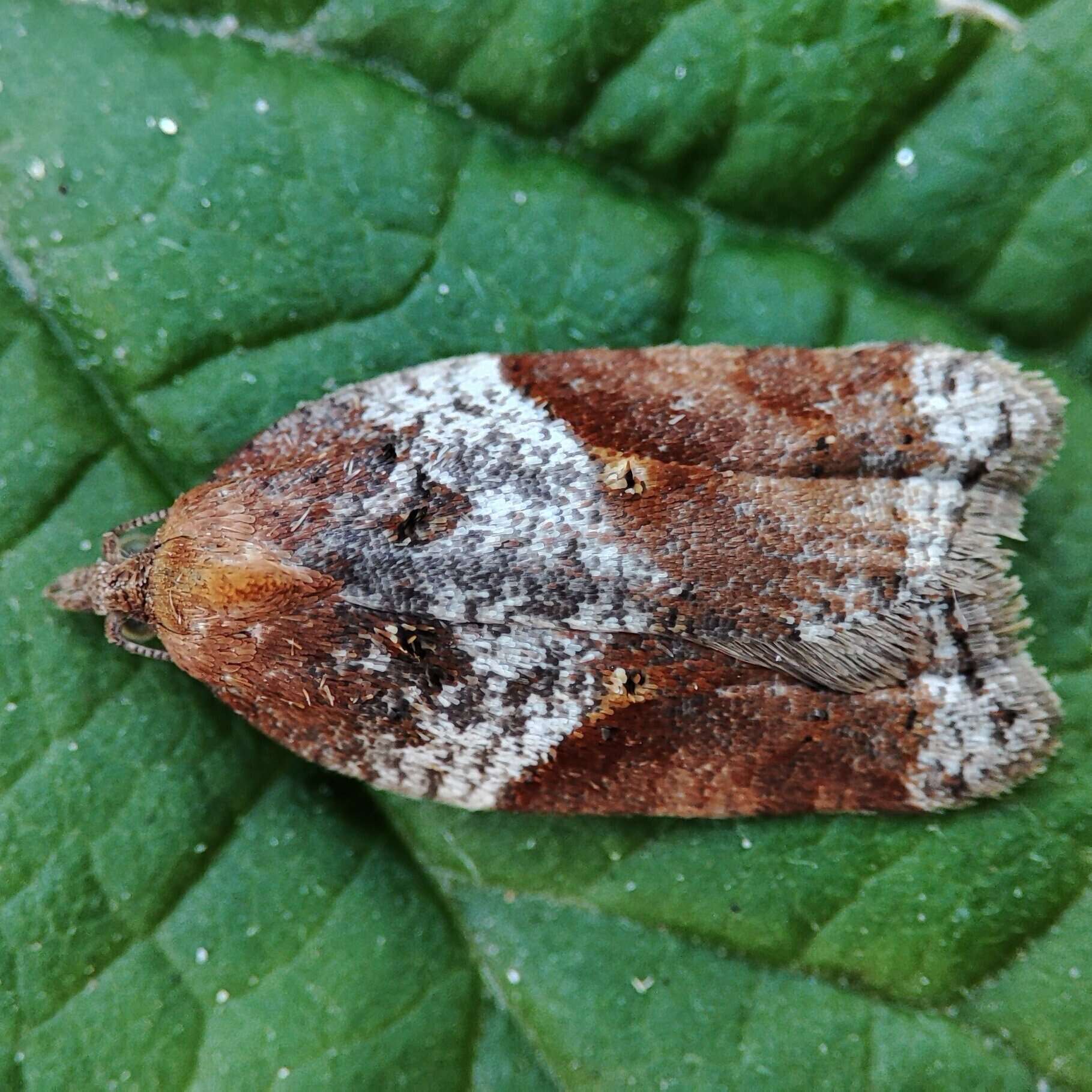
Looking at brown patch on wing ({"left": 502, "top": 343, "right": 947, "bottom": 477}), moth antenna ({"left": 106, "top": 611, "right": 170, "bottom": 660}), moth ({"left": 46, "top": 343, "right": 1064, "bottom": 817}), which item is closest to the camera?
moth ({"left": 46, "top": 343, "right": 1064, "bottom": 817})

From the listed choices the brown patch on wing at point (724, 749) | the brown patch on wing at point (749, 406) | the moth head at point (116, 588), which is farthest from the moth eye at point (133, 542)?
the brown patch on wing at point (724, 749)

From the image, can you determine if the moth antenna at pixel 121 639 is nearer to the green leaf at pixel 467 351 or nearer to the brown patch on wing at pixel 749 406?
the green leaf at pixel 467 351

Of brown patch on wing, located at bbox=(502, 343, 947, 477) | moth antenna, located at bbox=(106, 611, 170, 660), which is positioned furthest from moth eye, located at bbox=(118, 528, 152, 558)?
brown patch on wing, located at bbox=(502, 343, 947, 477)

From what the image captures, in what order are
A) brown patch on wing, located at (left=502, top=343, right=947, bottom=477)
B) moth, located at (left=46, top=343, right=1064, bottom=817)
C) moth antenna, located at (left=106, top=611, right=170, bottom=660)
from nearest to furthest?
moth, located at (left=46, top=343, right=1064, bottom=817) < brown patch on wing, located at (left=502, top=343, right=947, bottom=477) < moth antenna, located at (left=106, top=611, right=170, bottom=660)

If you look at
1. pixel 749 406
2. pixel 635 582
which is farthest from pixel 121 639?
pixel 749 406

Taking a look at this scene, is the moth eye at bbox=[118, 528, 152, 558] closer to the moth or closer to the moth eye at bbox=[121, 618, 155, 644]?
the moth

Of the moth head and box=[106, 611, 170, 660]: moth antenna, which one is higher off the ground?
the moth head
